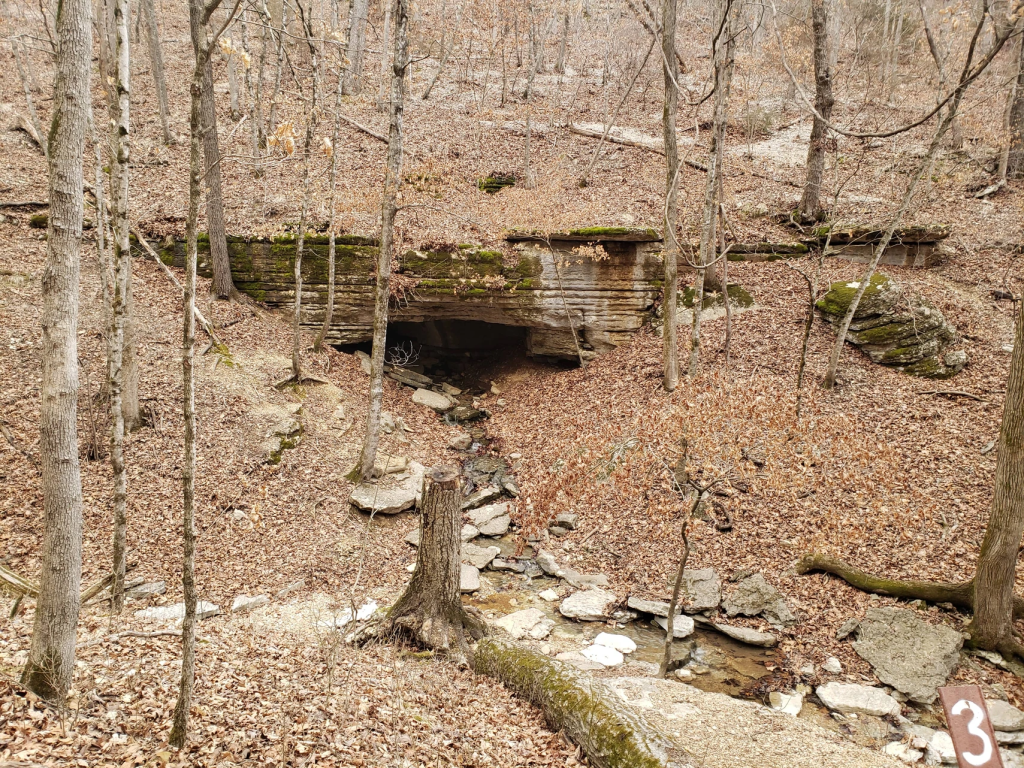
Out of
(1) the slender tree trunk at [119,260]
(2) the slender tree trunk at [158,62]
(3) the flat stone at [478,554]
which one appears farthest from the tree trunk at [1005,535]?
(2) the slender tree trunk at [158,62]

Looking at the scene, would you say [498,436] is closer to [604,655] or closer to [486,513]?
[486,513]

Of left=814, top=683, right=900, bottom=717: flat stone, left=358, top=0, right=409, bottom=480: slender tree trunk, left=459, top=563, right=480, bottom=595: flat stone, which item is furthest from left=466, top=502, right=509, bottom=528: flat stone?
left=814, top=683, right=900, bottom=717: flat stone

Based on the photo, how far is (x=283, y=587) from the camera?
322 inches

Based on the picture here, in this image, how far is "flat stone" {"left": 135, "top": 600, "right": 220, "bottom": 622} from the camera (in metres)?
6.79

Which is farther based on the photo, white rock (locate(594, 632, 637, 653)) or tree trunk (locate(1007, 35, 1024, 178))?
tree trunk (locate(1007, 35, 1024, 178))

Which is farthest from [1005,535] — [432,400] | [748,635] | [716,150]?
[432,400]

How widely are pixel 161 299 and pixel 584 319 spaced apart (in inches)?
400

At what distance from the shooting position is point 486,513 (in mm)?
10977

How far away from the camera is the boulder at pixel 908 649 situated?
6516 mm

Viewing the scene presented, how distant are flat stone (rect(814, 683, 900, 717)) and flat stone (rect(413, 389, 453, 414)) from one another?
10.4m

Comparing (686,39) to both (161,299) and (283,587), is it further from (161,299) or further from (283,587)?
(283,587)

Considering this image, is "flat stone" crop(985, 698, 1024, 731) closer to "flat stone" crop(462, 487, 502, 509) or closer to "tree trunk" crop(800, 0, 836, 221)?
"flat stone" crop(462, 487, 502, 509)

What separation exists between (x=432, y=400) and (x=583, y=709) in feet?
35.3

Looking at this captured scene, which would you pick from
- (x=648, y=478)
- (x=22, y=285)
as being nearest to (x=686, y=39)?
(x=648, y=478)
